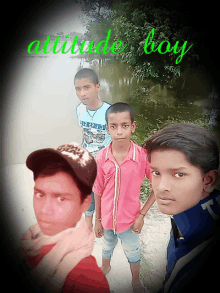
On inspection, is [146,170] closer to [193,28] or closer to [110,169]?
[110,169]

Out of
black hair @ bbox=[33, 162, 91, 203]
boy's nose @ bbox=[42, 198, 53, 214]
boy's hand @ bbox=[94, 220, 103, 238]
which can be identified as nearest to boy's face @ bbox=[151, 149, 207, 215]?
black hair @ bbox=[33, 162, 91, 203]

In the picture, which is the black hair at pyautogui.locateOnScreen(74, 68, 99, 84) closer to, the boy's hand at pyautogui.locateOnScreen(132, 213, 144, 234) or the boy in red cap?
the boy in red cap

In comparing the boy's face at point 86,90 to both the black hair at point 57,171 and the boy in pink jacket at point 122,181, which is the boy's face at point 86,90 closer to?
the boy in pink jacket at point 122,181

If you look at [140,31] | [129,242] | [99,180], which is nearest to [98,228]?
[129,242]

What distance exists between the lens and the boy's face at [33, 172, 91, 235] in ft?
2.16

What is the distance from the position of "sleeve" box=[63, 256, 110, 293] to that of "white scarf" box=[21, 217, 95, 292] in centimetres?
2

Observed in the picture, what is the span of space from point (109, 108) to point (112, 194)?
41 cm

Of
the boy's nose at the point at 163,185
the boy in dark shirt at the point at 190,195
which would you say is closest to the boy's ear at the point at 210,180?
the boy in dark shirt at the point at 190,195

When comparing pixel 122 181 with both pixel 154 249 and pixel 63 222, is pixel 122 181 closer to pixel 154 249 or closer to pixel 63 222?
pixel 63 222

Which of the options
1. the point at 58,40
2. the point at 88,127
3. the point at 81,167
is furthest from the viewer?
the point at 88,127

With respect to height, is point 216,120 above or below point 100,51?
below

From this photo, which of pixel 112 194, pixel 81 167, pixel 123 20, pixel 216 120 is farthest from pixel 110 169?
pixel 123 20

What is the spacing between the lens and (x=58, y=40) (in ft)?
2.62

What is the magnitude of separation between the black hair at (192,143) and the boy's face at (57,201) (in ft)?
Result: 1.08
